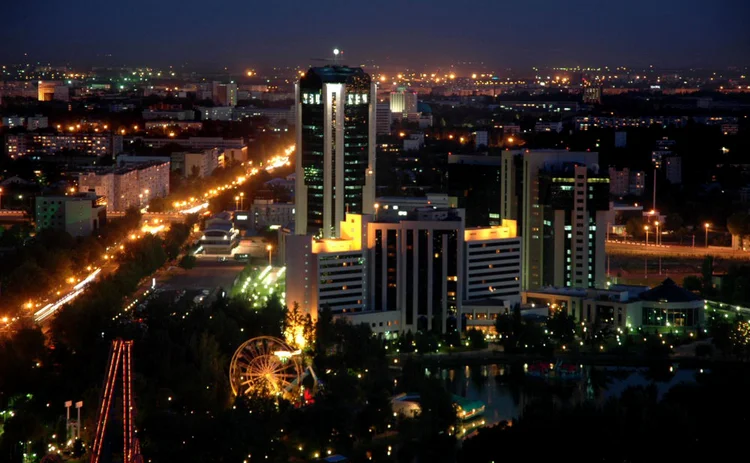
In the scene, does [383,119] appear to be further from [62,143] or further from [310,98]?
[310,98]

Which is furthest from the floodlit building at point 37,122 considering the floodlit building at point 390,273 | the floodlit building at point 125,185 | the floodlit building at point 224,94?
the floodlit building at point 390,273

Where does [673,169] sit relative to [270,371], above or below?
above

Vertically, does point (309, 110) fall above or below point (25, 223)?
above

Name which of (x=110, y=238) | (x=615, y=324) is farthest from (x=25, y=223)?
(x=615, y=324)

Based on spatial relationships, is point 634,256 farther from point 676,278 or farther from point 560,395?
point 560,395

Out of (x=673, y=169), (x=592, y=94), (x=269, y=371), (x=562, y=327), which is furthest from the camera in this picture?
(x=592, y=94)

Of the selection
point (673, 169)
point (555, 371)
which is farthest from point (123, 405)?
point (673, 169)
